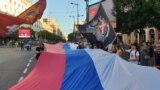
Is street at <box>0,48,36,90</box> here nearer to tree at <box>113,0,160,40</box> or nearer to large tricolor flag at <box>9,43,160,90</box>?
large tricolor flag at <box>9,43,160,90</box>

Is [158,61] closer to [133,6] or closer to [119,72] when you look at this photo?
[119,72]

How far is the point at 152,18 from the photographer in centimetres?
3884

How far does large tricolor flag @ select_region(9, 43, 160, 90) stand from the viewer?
782 cm

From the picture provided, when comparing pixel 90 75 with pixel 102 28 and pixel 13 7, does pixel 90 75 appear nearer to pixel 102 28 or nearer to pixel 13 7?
pixel 13 7

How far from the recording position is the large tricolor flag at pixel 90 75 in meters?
7.82

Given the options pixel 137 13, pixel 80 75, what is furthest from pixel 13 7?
pixel 137 13

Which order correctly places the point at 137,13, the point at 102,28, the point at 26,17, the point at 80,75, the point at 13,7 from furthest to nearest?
the point at 137,13 → the point at 102,28 → the point at 13,7 → the point at 80,75 → the point at 26,17

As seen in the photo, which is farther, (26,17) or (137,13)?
(137,13)

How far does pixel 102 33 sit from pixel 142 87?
7.53m

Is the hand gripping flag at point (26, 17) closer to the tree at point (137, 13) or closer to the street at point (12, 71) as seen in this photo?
the street at point (12, 71)

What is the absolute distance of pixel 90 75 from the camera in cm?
829

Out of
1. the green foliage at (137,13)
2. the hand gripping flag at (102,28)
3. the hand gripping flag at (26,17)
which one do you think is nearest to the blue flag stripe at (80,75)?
the hand gripping flag at (26,17)

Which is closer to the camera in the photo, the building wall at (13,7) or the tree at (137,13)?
the building wall at (13,7)

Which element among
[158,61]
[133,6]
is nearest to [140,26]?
[133,6]
